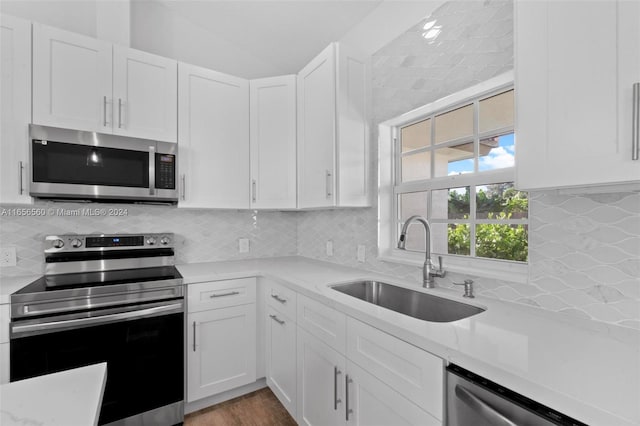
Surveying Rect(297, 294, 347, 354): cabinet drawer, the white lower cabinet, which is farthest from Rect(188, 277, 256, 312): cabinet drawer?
Rect(297, 294, 347, 354): cabinet drawer

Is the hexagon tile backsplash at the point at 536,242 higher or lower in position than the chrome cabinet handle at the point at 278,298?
higher

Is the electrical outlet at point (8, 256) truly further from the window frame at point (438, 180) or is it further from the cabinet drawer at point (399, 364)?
the window frame at point (438, 180)

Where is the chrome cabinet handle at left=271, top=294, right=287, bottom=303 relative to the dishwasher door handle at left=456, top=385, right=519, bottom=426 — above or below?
below

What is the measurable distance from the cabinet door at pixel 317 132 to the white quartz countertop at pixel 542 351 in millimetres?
862

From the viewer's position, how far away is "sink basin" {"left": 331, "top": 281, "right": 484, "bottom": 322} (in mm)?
1395

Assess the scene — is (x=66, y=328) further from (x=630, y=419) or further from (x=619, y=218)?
(x=619, y=218)

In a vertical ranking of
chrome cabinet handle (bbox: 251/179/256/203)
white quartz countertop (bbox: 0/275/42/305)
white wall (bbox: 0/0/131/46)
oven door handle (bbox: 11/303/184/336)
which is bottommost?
oven door handle (bbox: 11/303/184/336)

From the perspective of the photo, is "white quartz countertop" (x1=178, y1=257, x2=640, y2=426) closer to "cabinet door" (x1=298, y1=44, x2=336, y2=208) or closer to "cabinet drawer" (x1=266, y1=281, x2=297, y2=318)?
"cabinet drawer" (x1=266, y1=281, x2=297, y2=318)

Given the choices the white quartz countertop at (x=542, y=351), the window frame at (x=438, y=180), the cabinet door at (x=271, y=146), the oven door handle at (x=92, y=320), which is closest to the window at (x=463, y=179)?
the window frame at (x=438, y=180)

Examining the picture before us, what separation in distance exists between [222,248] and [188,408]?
120 centimetres

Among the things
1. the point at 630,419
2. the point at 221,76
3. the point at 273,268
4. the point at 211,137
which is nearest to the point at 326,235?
the point at 273,268

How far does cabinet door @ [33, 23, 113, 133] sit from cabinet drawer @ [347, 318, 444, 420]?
78.3 inches

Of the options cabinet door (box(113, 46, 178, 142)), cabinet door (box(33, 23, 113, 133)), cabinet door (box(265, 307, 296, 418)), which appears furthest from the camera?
cabinet door (box(113, 46, 178, 142))

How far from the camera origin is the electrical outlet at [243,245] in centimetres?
272
